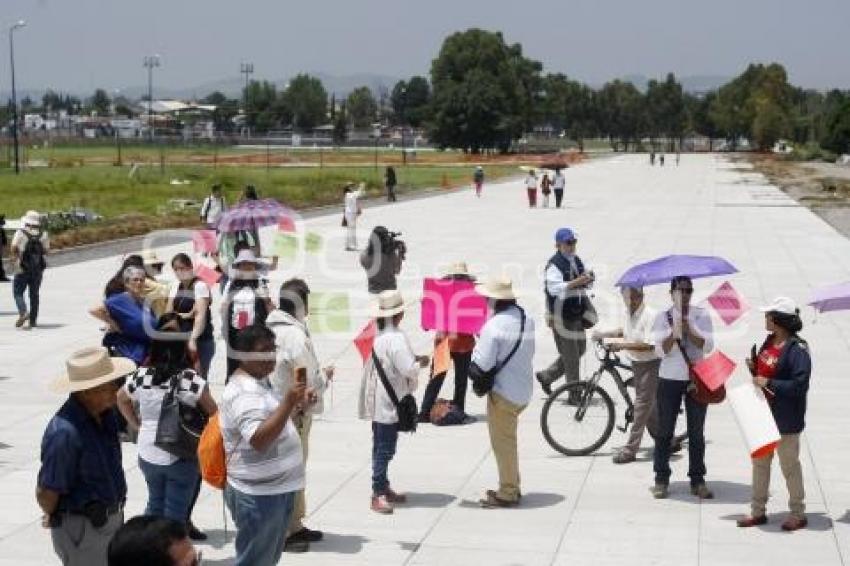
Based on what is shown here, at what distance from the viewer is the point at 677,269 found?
909 cm

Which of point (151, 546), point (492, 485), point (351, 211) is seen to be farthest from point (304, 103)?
point (151, 546)

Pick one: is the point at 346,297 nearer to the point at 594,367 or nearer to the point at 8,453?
the point at 594,367

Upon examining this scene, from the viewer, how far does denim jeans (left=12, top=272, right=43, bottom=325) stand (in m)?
16.4

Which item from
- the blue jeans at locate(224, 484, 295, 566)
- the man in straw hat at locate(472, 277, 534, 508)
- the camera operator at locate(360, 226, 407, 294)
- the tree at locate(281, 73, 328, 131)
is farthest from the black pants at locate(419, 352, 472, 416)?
the tree at locate(281, 73, 328, 131)

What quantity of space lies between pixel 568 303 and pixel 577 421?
1648mm

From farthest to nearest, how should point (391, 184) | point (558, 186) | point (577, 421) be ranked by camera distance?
point (391, 184) → point (558, 186) → point (577, 421)

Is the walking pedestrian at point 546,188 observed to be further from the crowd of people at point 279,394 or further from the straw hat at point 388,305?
the straw hat at point 388,305

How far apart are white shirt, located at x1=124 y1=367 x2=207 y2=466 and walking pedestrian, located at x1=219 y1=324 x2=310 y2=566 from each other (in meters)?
0.86

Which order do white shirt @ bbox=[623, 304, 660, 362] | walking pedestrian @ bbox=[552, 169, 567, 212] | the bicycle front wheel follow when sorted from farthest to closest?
walking pedestrian @ bbox=[552, 169, 567, 212]
the bicycle front wheel
white shirt @ bbox=[623, 304, 660, 362]

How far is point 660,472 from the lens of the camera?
29.6 feet

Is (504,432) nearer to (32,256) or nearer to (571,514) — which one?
(571,514)

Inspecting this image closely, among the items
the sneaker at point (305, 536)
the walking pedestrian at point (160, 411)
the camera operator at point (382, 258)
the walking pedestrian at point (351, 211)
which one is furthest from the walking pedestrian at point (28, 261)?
the walking pedestrian at point (351, 211)

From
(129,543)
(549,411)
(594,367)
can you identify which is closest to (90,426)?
(129,543)

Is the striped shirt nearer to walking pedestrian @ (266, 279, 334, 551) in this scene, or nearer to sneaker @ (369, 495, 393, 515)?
walking pedestrian @ (266, 279, 334, 551)
